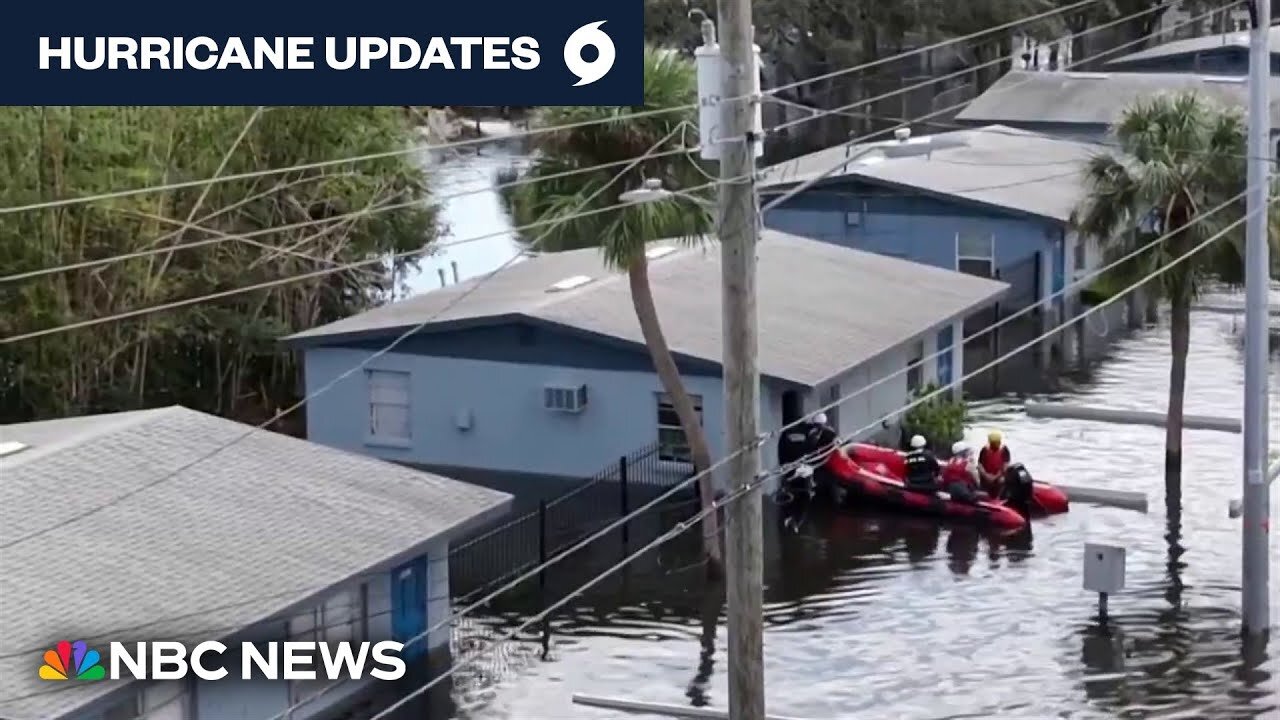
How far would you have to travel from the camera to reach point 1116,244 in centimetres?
3391

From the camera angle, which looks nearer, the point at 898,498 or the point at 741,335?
the point at 741,335

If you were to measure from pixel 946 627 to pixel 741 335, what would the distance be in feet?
36.9

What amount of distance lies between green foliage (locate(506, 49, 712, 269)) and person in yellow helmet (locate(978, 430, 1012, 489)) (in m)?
6.80

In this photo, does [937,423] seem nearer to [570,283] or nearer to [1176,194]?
[1176,194]

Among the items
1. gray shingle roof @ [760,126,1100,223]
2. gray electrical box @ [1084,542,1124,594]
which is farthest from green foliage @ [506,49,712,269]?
gray shingle roof @ [760,126,1100,223]

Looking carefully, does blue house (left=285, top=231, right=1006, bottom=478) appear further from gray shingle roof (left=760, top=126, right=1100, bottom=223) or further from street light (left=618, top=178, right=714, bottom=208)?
gray shingle roof (left=760, top=126, right=1100, bottom=223)

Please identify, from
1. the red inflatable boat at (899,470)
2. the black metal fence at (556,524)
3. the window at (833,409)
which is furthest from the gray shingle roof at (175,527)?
the window at (833,409)

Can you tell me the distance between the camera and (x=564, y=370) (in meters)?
34.2

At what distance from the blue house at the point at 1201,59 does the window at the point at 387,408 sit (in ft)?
143

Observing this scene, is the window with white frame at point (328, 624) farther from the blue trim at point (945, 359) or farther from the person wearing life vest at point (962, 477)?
the blue trim at point (945, 359)

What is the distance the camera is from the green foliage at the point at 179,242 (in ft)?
115

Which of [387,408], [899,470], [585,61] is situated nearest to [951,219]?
[899,470]

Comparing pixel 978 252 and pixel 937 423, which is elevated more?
pixel 978 252

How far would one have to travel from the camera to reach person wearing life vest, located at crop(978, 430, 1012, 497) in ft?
Answer: 104
